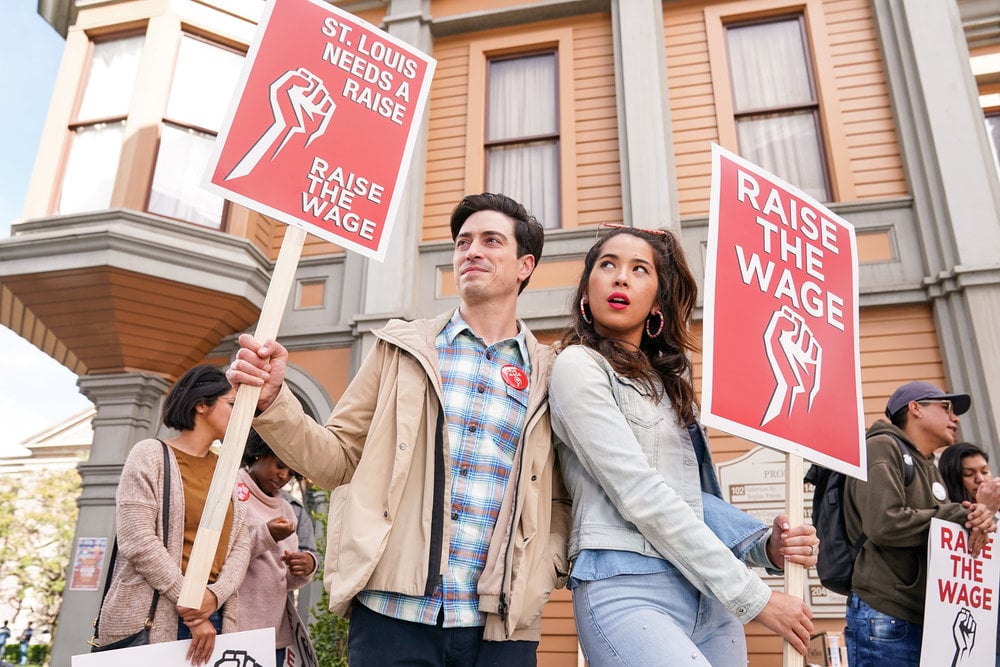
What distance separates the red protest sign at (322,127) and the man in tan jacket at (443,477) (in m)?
0.39

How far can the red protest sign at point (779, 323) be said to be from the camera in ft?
6.77

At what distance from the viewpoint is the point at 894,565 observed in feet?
10.2

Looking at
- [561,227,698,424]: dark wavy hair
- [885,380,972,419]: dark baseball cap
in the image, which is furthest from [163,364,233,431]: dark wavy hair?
[885,380,972,419]: dark baseball cap

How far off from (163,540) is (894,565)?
120 inches

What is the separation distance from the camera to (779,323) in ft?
7.31

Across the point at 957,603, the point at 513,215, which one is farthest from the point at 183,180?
the point at 957,603

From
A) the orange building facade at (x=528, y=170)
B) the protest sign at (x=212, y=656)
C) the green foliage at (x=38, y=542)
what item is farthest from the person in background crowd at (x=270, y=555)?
the green foliage at (x=38, y=542)

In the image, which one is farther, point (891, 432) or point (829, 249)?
point (891, 432)

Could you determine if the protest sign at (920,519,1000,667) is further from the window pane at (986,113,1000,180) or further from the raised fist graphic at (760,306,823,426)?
the window pane at (986,113,1000,180)

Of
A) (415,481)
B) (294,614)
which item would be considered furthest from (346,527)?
(294,614)

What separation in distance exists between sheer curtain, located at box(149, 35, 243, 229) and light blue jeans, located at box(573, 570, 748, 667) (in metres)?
6.84

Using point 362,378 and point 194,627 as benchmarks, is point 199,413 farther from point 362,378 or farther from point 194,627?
point 362,378

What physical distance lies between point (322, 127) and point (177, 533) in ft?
5.49

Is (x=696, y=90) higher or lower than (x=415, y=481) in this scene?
higher
